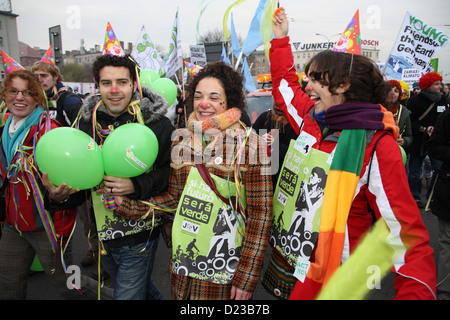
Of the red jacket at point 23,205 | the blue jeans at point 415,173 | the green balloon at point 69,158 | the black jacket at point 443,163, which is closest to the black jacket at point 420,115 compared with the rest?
the blue jeans at point 415,173

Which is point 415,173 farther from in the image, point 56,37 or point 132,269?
point 56,37

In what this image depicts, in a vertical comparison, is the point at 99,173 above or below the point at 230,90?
below

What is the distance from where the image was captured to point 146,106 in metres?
2.15

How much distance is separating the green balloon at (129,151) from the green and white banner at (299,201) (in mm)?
840

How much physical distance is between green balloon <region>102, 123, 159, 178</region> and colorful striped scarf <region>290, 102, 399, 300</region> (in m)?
1.08

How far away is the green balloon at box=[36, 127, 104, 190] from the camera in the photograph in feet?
5.94

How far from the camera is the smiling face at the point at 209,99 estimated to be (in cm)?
192

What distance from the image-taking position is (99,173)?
1.93 metres

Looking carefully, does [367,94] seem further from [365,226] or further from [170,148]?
[170,148]

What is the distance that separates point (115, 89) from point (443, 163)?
297cm

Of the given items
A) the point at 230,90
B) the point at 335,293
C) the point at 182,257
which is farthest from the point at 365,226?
the point at 230,90

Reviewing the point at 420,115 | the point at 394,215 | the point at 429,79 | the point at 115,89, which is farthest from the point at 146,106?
the point at 420,115

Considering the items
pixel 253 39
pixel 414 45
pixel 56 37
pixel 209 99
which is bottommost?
pixel 209 99
